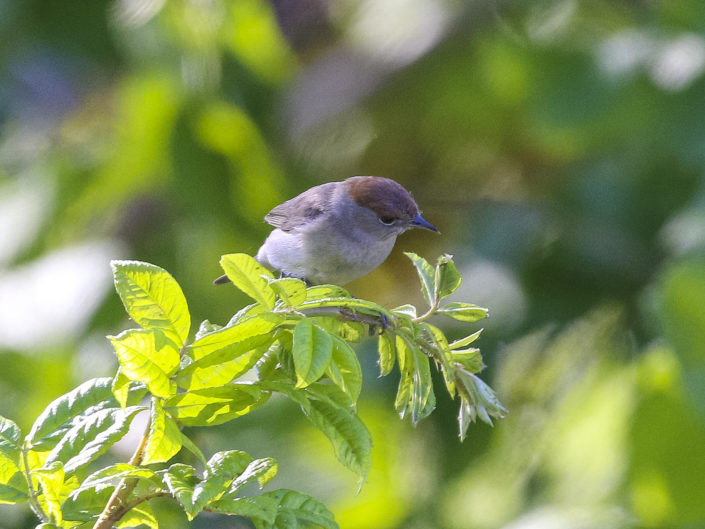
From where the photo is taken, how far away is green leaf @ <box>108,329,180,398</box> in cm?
63

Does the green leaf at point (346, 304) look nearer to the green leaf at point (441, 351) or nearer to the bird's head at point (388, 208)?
the green leaf at point (441, 351)

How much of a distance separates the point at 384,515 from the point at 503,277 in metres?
0.84

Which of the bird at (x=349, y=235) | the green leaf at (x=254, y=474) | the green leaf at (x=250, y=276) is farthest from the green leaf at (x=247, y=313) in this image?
the bird at (x=349, y=235)

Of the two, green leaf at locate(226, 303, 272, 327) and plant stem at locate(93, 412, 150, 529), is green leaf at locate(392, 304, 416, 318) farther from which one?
plant stem at locate(93, 412, 150, 529)

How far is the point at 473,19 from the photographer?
3168 millimetres

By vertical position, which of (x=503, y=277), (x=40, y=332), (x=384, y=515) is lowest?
(x=384, y=515)

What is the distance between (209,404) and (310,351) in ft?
0.31

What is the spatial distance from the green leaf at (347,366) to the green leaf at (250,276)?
63mm

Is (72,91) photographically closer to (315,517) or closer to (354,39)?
(354,39)

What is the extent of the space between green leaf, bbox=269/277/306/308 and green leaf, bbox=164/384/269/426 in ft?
0.24

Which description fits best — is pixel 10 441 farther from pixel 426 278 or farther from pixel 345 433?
pixel 426 278

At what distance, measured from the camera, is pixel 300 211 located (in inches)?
76.2

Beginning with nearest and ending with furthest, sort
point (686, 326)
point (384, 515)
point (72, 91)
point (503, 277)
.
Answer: point (686, 326) < point (384, 515) < point (503, 277) < point (72, 91)

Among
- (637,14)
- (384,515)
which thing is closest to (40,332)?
(384,515)
